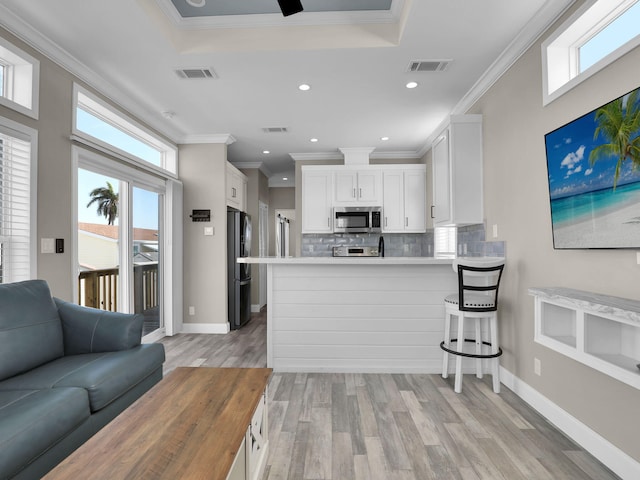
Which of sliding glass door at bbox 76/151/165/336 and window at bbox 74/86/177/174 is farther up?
window at bbox 74/86/177/174

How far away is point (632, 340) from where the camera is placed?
1630mm

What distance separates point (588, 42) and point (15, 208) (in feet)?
12.9

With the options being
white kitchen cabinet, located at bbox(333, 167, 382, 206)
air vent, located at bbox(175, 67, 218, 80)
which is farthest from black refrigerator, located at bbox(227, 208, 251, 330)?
air vent, located at bbox(175, 67, 218, 80)

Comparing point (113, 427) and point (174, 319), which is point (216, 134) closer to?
point (174, 319)

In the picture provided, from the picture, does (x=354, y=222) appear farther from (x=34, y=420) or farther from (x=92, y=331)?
(x=34, y=420)

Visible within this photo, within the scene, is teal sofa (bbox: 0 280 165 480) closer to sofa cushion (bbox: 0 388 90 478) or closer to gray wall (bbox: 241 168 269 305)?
sofa cushion (bbox: 0 388 90 478)

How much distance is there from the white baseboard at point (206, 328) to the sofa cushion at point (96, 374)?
2.43 m

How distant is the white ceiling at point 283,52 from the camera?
7.62ft

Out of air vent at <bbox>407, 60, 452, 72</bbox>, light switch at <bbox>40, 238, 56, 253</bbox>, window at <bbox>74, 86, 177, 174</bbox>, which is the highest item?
air vent at <bbox>407, 60, 452, 72</bbox>

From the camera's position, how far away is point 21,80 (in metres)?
2.45

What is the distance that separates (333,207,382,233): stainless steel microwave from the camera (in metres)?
5.38

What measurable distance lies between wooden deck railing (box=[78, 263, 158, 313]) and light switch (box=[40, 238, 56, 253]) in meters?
0.60

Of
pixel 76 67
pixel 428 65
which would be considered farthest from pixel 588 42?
pixel 76 67

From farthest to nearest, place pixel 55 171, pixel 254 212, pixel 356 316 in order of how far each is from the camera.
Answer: pixel 254 212
pixel 356 316
pixel 55 171
